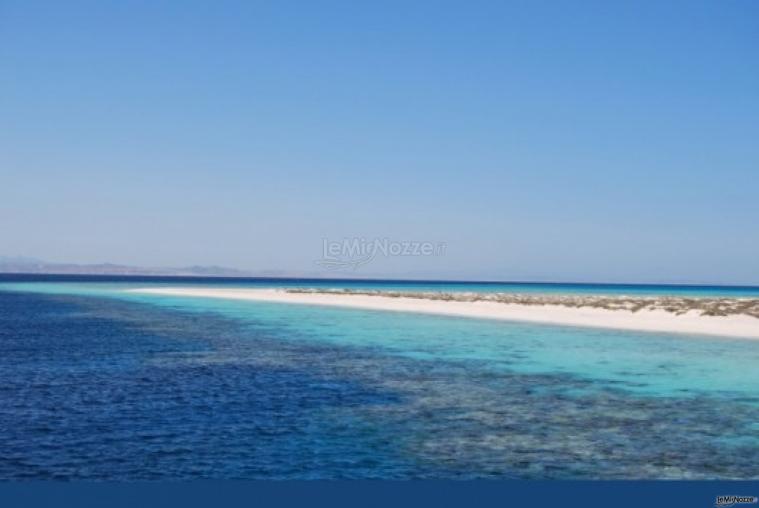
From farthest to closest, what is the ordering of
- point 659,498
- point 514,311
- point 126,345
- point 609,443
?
point 514,311 < point 126,345 < point 609,443 < point 659,498

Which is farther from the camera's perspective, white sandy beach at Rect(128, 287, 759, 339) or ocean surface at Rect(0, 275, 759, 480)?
white sandy beach at Rect(128, 287, 759, 339)

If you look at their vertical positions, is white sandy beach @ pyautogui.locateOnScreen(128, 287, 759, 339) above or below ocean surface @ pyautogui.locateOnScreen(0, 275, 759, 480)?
above

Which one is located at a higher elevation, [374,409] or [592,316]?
[592,316]

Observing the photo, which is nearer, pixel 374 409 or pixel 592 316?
pixel 374 409

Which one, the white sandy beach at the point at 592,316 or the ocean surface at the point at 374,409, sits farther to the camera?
the white sandy beach at the point at 592,316

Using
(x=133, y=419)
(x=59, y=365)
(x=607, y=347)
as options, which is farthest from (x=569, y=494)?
(x=607, y=347)

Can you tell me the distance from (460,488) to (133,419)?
279 inches

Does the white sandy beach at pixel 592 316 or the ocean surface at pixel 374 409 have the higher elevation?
the white sandy beach at pixel 592 316

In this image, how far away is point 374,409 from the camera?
50.1 feet

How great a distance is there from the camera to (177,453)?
11766 mm

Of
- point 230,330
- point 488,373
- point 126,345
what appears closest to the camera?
point 488,373

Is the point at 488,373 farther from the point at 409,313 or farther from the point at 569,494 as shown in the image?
the point at 409,313

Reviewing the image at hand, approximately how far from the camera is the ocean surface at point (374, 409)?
11.3 metres

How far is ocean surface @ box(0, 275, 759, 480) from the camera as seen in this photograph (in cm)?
1129
